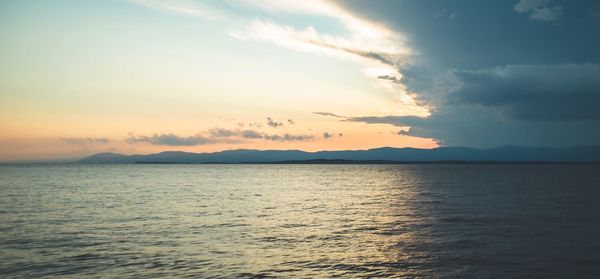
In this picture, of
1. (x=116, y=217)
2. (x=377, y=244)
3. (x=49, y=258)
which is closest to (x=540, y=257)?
(x=377, y=244)

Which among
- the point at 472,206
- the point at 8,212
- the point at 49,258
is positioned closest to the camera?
the point at 49,258

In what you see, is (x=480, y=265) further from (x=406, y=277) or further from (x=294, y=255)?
(x=294, y=255)

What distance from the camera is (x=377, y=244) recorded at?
30.6 meters

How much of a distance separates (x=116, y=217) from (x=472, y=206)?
150 ft

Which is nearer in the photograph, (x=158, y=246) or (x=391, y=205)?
(x=158, y=246)

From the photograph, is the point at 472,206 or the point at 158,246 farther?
the point at 472,206

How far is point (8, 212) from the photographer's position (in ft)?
160

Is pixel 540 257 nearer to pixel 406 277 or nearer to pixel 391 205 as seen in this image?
pixel 406 277

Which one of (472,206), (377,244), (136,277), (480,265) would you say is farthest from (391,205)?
(136,277)

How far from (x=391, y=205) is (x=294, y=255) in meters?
37.1

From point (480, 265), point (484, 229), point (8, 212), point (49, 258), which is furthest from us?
point (8, 212)

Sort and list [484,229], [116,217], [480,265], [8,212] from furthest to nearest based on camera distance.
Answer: [8,212]
[116,217]
[484,229]
[480,265]

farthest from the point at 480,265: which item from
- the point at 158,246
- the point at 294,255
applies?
the point at 158,246

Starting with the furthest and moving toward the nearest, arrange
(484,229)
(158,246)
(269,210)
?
(269,210), (484,229), (158,246)
